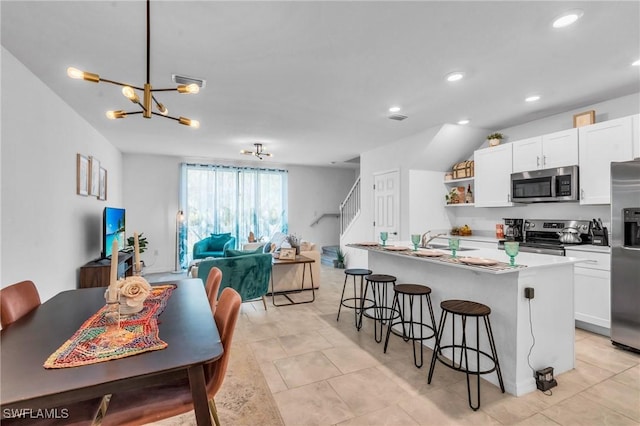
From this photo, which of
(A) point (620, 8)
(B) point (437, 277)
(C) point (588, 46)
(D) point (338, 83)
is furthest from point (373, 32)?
(B) point (437, 277)

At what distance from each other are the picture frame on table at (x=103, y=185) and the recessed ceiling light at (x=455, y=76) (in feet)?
17.1

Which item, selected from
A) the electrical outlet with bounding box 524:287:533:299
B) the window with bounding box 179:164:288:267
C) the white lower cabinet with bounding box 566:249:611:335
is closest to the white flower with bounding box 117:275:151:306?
the electrical outlet with bounding box 524:287:533:299

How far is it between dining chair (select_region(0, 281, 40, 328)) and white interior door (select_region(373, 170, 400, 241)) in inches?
187

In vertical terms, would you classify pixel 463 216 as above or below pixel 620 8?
below

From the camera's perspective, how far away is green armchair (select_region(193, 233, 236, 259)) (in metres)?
6.40

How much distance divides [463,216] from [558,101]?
232 cm

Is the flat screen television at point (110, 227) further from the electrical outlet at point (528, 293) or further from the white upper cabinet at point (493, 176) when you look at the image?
the white upper cabinet at point (493, 176)

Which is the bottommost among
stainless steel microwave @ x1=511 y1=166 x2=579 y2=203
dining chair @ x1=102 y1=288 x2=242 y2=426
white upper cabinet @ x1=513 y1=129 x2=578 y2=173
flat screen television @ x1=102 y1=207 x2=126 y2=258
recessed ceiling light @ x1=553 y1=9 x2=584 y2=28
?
dining chair @ x1=102 y1=288 x2=242 y2=426

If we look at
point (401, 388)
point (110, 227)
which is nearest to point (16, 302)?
point (401, 388)

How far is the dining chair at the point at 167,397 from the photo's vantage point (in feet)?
4.25

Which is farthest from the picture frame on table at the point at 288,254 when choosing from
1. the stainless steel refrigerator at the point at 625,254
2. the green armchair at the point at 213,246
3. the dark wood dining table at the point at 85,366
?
the stainless steel refrigerator at the point at 625,254

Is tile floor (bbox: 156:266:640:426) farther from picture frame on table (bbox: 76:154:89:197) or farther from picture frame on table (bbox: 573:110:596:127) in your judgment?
picture frame on table (bbox: 76:154:89:197)

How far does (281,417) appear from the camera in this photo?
6.46 feet

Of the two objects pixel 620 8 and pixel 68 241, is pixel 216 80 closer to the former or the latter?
pixel 68 241
